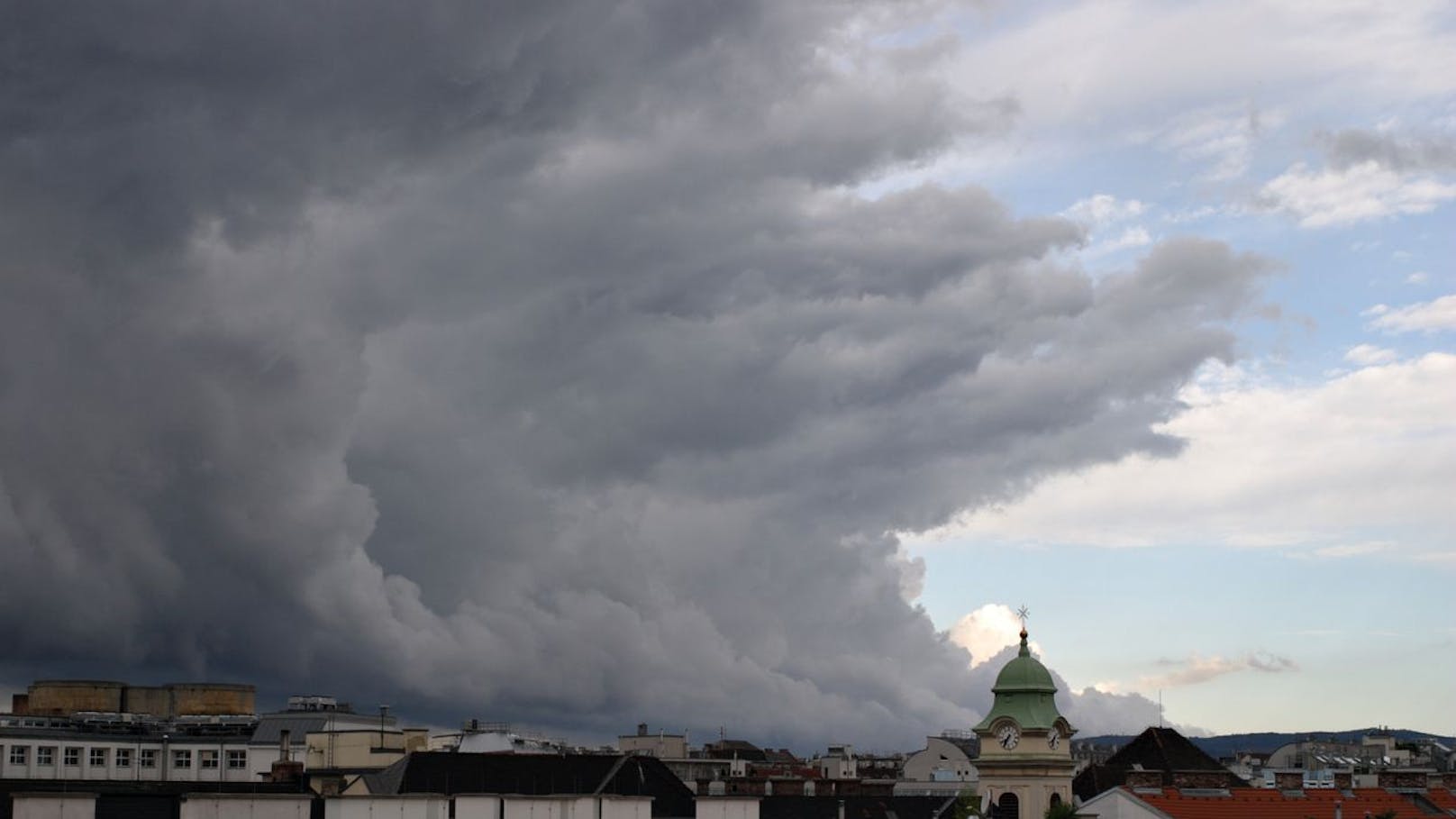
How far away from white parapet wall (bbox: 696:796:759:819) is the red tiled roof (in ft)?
98.6

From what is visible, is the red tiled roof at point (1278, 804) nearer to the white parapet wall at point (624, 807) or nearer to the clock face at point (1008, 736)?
→ the clock face at point (1008, 736)

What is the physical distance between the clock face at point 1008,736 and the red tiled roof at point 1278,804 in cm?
2001

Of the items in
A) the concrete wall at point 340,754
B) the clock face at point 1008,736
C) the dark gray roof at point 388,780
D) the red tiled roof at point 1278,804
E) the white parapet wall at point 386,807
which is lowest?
the red tiled roof at point 1278,804

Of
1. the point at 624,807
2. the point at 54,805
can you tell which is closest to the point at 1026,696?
the point at 624,807

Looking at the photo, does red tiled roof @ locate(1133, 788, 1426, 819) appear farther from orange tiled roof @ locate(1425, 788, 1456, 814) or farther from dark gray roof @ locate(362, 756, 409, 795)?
dark gray roof @ locate(362, 756, 409, 795)

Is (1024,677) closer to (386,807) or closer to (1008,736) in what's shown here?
(1008,736)

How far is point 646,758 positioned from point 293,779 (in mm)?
32594

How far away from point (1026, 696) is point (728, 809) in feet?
112

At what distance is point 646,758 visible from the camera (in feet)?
563

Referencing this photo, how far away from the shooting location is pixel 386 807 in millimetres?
127500

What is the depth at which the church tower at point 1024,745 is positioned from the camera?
166 metres

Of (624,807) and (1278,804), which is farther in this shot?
(1278,804)

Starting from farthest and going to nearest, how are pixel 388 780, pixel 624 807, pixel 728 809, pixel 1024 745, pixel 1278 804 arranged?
pixel 1024 745 → pixel 388 780 → pixel 728 809 → pixel 1278 804 → pixel 624 807

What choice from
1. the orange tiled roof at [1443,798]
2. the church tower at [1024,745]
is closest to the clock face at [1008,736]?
the church tower at [1024,745]
